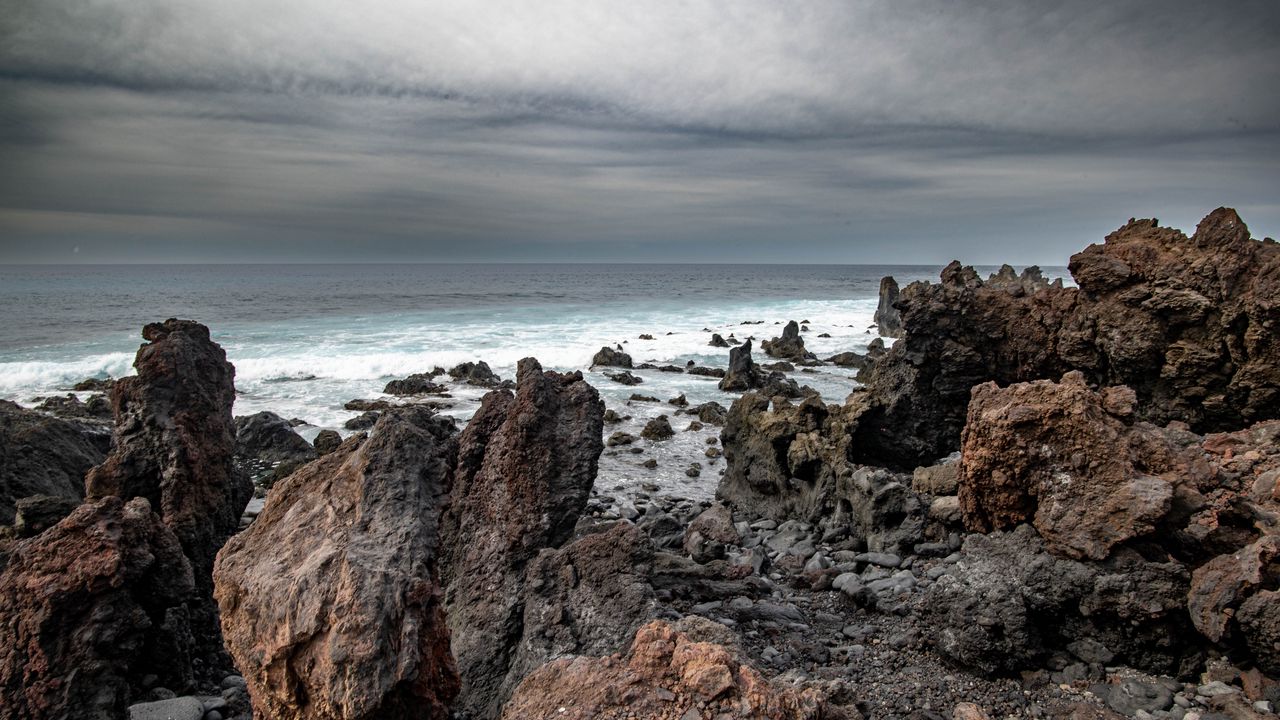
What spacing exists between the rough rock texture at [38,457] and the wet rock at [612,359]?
2169 centimetres

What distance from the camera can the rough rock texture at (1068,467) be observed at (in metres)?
5.36

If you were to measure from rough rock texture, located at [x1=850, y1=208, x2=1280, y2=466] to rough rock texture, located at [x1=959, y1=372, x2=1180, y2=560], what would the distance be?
4.13 meters

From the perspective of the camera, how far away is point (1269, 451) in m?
6.37

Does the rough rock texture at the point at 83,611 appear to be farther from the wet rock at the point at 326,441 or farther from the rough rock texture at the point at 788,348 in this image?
the rough rock texture at the point at 788,348

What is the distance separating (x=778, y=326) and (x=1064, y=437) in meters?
43.7

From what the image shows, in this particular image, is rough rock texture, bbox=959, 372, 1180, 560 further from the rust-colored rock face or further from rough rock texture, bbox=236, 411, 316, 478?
rough rock texture, bbox=236, 411, 316, 478

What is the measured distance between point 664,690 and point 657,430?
51.5 feet

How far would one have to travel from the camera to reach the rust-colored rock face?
7.43 metres

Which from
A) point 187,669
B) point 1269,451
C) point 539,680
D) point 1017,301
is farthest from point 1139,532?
point 187,669

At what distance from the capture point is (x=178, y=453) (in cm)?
758

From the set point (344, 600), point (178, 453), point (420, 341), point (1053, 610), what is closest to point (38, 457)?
point (178, 453)

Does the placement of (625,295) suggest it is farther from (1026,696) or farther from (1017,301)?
(1026,696)

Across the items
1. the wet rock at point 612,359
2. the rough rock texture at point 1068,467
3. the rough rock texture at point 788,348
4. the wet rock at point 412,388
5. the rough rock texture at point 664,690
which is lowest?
the wet rock at point 412,388

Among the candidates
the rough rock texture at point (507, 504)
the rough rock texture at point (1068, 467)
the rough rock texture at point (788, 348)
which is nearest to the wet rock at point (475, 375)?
the rough rock texture at point (788, 348)
